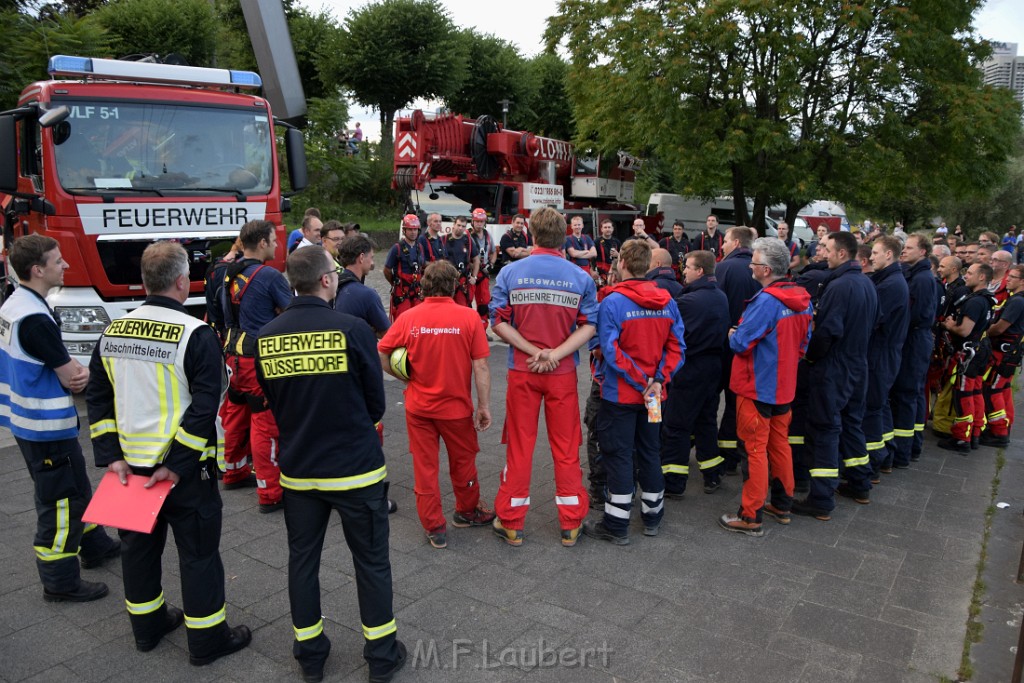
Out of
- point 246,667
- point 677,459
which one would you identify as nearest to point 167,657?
point 246,667

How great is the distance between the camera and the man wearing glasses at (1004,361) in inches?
269

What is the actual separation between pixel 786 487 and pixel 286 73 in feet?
39.1

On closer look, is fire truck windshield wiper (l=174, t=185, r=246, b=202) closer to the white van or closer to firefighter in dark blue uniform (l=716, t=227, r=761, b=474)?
firefighter in dark blue uniform (l=716, t=227, r=761, b=474)

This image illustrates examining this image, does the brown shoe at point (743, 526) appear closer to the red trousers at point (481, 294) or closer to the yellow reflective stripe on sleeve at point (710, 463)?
the yellow reflective stripe on sleeve at point (710, 463)

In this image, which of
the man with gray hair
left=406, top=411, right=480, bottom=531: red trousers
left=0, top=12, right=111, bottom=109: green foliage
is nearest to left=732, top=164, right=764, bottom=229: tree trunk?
the man with gray hair

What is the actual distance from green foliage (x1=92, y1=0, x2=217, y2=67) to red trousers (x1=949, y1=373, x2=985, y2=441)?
22467mm

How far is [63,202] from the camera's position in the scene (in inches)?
256

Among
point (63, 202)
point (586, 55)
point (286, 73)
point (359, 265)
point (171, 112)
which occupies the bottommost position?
point (359, 265)

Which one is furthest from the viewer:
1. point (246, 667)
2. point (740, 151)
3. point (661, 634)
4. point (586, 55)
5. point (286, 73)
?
point (586, 55)

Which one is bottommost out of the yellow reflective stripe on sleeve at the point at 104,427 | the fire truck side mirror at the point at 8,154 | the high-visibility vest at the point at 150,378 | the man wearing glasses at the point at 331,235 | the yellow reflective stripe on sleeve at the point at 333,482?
the yellow reflective stripe on sleeve at the point at 333,482

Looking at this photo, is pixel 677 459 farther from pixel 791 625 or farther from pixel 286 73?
pixel 286 73

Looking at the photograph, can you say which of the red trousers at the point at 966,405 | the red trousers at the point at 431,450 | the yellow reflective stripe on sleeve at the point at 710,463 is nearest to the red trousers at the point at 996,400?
the red trousers at the point at 966,405

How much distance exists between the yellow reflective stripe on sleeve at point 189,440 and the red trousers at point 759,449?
339cm

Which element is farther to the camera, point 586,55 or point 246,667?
point 586,55
